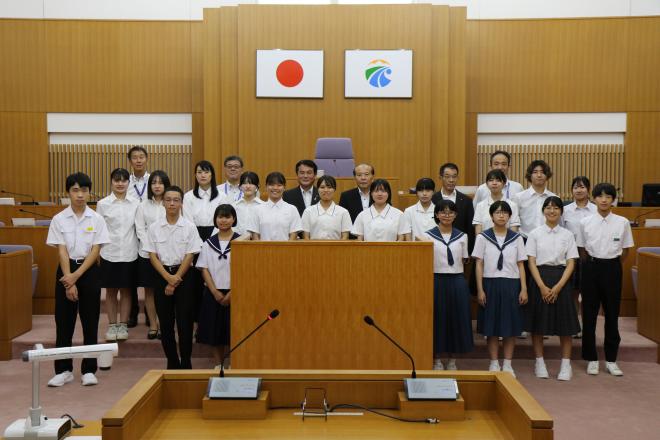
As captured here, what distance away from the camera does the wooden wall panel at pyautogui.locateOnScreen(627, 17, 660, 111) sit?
996cm

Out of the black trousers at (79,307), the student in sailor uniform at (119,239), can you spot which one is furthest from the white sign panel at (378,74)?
the black trousers at (79,307)

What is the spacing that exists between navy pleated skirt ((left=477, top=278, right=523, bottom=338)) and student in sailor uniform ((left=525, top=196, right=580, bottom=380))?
0.14 m

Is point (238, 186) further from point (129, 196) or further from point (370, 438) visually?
point (370, 438)

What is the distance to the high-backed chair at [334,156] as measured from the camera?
26.1 ft

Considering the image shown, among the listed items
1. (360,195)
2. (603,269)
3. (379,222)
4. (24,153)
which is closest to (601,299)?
(603,269)

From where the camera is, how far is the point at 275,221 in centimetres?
492

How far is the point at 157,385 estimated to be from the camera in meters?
2.15

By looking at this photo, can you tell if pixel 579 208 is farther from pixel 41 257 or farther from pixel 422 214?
pixel 41 257

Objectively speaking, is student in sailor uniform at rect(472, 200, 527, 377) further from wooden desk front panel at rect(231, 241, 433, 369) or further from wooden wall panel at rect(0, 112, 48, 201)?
wooden wall panel at rect(0, 112, 48, 201)

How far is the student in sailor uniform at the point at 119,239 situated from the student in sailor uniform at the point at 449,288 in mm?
2217

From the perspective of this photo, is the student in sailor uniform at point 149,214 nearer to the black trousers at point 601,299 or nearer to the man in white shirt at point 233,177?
the man in white shirt at point 233,177

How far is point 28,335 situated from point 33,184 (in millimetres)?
5372

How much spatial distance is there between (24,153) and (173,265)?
678cm

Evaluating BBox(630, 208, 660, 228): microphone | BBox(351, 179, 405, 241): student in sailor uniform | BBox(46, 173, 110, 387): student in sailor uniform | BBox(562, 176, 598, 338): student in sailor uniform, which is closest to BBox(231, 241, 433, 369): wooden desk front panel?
BBox(351, 179, 405, 241): student in sailor uniform
